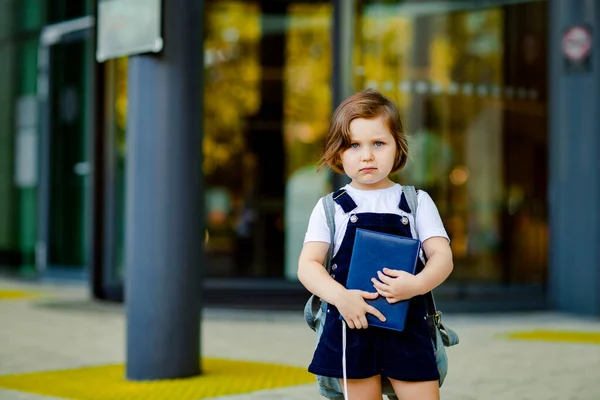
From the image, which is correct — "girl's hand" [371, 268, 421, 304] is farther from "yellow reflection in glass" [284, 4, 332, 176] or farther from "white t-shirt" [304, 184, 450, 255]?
"yellow reflection in glass" [284, 4, 332, 176]

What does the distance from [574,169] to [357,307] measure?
7994 mm

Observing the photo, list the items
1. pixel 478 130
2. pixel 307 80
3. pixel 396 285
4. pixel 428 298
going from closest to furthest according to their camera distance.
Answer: pixel 396 285
pixel 428 298
pixel 478 130
pixel 307 80

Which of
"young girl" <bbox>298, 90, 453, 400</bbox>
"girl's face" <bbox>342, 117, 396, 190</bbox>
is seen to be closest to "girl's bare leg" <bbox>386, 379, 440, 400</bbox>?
"young girl" <bbox>298, 90, 453, 400</bbox>

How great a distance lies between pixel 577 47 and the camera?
1023 centimetres

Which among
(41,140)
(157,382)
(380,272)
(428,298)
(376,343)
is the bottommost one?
(157,382)

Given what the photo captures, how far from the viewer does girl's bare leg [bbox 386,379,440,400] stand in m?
2.98

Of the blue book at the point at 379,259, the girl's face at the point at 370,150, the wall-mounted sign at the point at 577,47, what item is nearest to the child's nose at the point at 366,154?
the girl's face at the point at 370,150

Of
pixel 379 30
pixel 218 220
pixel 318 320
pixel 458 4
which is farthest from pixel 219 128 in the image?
pixel 318 320

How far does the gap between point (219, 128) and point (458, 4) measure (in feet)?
12.5

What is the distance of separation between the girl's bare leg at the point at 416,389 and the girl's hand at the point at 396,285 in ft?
0.97

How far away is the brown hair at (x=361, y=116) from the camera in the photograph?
3035 mm

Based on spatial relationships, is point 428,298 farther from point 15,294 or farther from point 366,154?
point 15,294

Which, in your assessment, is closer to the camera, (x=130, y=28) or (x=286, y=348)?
(x=130, y=28)

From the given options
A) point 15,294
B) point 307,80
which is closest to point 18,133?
point 15,294
